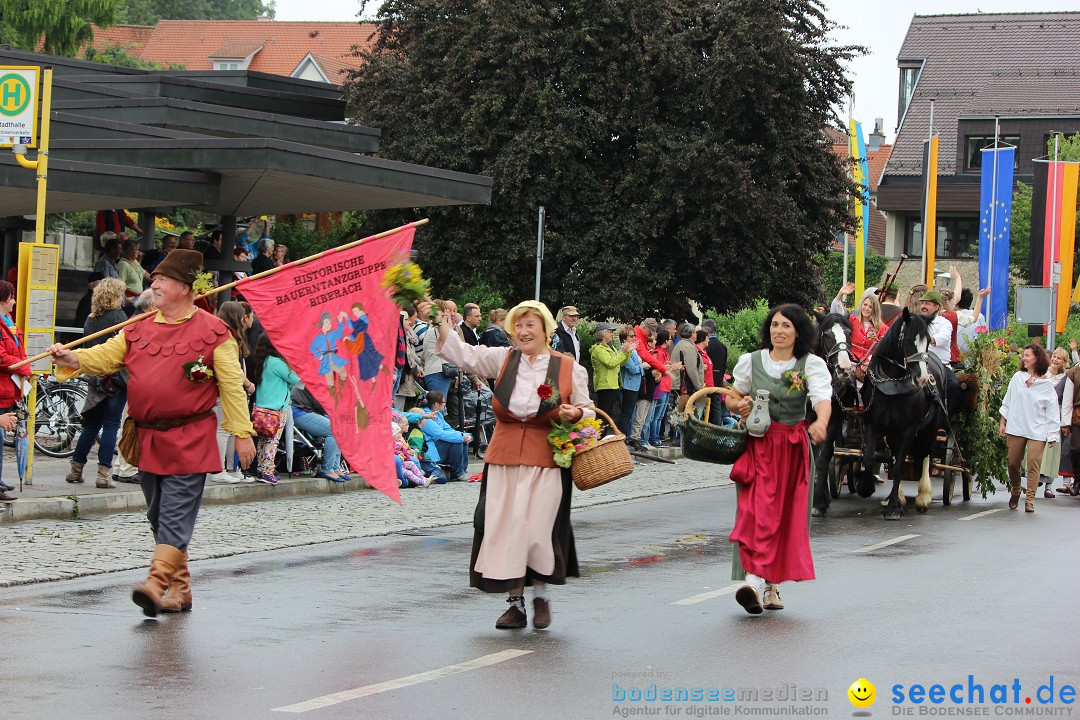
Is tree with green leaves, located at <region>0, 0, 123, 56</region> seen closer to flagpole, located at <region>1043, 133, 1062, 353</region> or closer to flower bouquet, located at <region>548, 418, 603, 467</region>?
flagpole, located at <region>1043, 133, 1062, 353</region>

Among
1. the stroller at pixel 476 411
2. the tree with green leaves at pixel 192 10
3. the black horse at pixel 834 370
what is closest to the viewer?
the black horse at pixel 834 370

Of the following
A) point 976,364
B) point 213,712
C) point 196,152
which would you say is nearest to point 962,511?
point 976,364

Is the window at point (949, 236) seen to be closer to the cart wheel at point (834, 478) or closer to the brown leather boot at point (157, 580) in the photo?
the cart wheel at point (834, 478)

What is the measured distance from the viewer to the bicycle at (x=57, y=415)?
16.7 meters

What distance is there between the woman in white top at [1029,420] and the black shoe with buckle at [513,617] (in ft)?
33.8

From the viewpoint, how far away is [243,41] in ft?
267

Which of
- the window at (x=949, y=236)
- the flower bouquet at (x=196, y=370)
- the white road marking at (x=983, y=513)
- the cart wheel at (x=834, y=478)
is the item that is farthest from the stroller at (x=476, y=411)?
the window at (x=949, y=236)

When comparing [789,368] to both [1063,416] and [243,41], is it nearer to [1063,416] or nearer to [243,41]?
[1063,416]

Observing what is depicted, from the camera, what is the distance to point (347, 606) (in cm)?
902

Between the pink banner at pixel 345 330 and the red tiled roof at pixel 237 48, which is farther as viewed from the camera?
the red tiled roof at pixel 237 48

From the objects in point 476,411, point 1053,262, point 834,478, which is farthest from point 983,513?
point 1053,262

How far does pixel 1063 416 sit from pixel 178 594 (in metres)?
16.4

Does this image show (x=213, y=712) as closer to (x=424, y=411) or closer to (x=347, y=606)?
(x=347, y=606)

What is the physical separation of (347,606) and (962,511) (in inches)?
379
